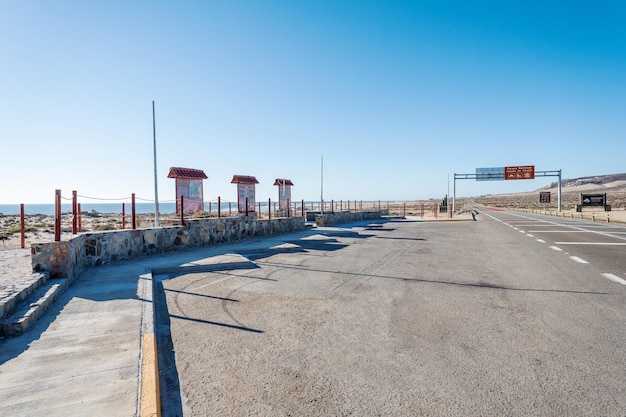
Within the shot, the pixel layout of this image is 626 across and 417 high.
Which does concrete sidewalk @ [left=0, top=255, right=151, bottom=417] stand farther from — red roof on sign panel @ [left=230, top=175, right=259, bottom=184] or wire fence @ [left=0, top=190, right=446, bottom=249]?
red roof on sign panel @ [left=230, top=175, right=259, bottom=184]

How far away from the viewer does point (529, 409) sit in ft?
9.48

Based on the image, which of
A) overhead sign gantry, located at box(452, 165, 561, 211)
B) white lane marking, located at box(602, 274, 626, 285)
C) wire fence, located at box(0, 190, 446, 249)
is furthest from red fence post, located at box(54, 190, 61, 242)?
overhead sign gantry, located at box(452, 165, 561, 211)

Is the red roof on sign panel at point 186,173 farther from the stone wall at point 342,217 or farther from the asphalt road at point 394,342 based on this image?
the asphalt road at point 394,342

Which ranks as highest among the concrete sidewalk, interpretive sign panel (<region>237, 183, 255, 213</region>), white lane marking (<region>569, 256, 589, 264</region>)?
interpretive sign panel (<region>237, 183, 255, 213</region>)

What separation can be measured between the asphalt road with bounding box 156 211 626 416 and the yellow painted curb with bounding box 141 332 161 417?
13cm

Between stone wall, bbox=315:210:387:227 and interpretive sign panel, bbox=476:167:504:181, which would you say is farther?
interpretive sign panel, bbox=476:167:504:181

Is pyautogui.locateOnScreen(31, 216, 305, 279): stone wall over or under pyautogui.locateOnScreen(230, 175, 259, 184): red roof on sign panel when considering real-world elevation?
under

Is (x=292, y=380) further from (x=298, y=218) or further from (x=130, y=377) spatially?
(x=298, y=218)

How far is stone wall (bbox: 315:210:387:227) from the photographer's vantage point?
982 inches

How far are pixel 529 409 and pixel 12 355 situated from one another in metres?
4.97

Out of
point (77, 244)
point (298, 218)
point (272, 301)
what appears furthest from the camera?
point (298, 218)

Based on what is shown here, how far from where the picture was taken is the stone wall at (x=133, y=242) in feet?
23.0

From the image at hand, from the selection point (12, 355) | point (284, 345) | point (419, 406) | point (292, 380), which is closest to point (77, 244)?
point (12, 355)

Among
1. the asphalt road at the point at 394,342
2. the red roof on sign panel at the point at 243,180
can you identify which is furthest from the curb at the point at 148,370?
the red roof on sign panel at the point at 243,180
